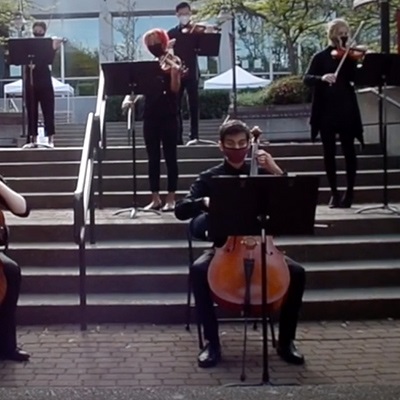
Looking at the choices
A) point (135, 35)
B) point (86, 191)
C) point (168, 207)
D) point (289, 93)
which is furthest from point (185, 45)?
point (135, 35)

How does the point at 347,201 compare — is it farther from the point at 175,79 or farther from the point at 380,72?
the point at 175,79

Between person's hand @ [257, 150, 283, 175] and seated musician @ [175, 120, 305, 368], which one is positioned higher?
person's hand @ [257, 150, 283, 175]

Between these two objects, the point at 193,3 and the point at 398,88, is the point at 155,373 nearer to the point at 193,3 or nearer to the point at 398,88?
the point at 398,88

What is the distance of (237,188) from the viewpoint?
506cm

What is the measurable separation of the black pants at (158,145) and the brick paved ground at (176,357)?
7.57 feet

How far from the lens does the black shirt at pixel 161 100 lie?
851cm

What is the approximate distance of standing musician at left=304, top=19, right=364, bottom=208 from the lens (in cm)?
874

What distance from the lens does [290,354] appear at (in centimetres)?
568

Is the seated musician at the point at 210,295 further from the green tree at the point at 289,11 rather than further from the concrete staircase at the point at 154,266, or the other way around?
the green tree at the point at 289,11

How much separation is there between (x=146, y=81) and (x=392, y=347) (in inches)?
148

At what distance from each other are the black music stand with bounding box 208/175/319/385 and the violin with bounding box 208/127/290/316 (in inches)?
11.1

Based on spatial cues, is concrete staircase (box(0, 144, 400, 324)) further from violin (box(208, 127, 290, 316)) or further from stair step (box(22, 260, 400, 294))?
violin (box(208, 127, 290, 316))

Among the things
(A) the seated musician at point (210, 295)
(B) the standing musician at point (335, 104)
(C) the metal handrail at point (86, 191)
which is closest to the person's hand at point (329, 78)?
Result: (B) the standing musician at point (335, 104)

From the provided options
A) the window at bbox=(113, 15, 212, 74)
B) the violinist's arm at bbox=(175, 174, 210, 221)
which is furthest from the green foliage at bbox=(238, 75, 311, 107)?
the window at bbox=(113, 15, 212, 74)
